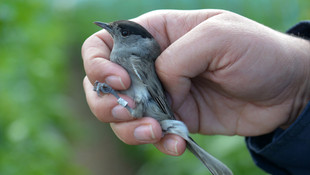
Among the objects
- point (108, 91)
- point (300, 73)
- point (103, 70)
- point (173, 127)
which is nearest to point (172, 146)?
point (173, 127)

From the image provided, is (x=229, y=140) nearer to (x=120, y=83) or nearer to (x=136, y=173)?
(x=120, y=83)

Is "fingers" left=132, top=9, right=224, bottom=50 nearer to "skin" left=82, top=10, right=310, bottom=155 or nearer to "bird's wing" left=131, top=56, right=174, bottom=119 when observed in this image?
"skin" left=82, top=10, right=310, bottom=155

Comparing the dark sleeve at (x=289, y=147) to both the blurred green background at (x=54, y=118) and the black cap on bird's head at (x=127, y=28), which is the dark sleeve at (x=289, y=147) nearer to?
the blurred green background at (x=54, y=118)

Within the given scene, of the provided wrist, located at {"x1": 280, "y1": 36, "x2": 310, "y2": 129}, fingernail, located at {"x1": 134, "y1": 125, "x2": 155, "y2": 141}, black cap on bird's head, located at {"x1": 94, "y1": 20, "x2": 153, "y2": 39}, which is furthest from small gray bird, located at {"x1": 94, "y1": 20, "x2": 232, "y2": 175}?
wrist, located at {"x1": 280, "y1": 36, "x2": 310, "y2": 129}

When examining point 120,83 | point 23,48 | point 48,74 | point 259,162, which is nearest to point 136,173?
point 48,74

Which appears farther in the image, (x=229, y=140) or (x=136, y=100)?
(x=229, y=140)

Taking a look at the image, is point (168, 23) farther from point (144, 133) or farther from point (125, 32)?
point (144, 133)
